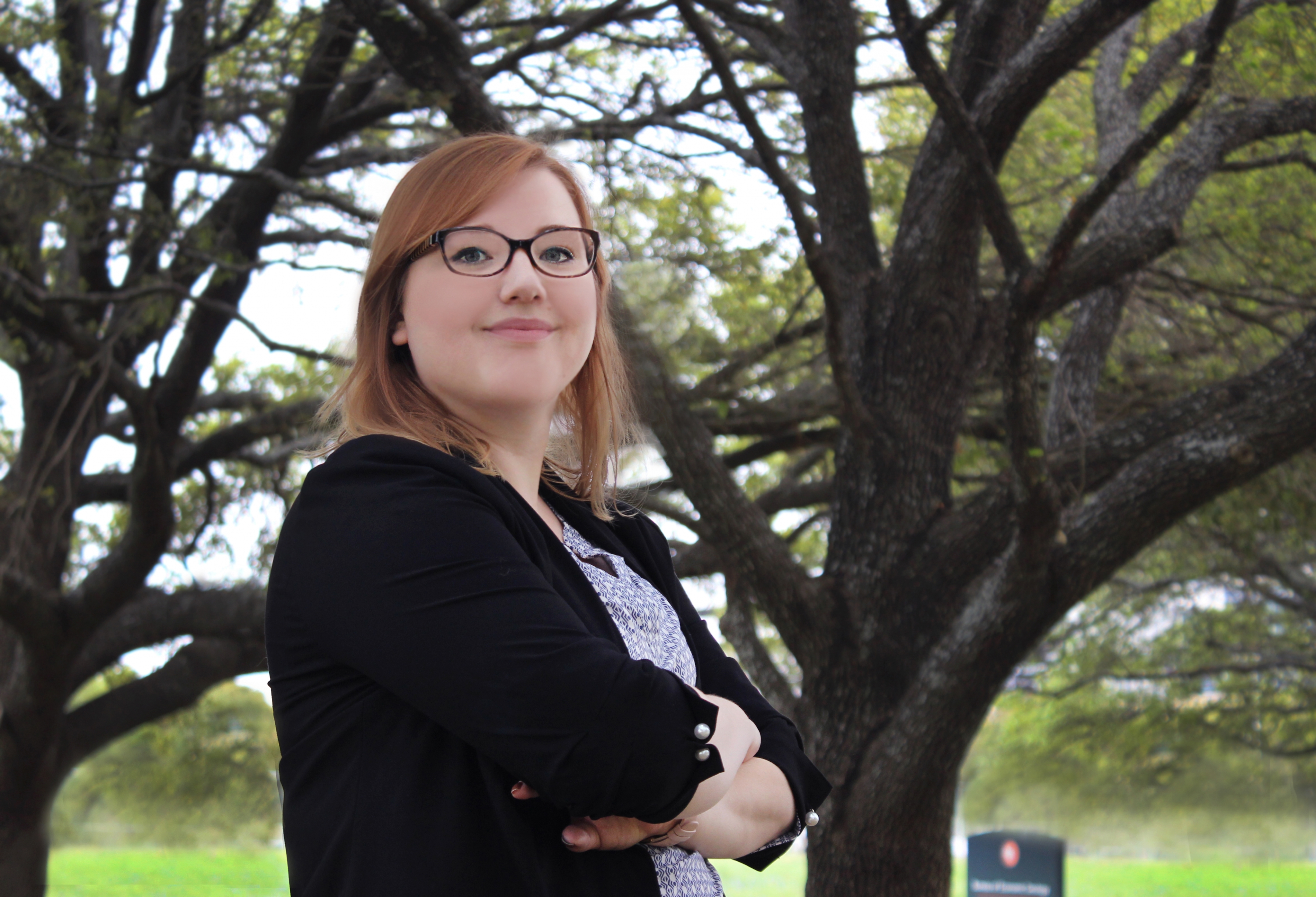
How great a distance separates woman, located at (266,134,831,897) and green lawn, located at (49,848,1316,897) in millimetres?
8940

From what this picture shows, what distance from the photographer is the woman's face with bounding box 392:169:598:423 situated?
59.8 inches

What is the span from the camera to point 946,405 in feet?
14.9

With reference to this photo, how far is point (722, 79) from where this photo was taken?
3.93 metres

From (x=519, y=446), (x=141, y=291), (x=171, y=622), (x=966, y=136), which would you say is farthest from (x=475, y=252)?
(x=171, y=622)

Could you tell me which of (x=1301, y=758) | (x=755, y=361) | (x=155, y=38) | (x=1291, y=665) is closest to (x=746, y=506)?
(x=755, y=361)

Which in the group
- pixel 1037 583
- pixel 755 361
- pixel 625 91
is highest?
pixel 625 91

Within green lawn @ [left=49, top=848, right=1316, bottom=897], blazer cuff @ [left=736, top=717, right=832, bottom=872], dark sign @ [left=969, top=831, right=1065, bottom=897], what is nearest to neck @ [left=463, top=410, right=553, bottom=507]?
blazer cuff @ [left=736, top=717, right=832, bottom=872]

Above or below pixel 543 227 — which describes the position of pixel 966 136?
above

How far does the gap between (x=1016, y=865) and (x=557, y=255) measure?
5.01 meters

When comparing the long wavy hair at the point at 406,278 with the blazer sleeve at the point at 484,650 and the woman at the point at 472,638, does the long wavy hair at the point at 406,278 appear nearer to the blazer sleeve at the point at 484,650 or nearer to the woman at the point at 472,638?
the woman at the point at 472,638

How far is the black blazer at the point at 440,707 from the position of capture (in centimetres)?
119

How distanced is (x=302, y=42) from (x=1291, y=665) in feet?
37.6

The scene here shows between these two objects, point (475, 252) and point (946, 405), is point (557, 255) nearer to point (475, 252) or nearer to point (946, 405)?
point (475, 252)

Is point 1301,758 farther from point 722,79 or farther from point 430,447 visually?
point 430,447
